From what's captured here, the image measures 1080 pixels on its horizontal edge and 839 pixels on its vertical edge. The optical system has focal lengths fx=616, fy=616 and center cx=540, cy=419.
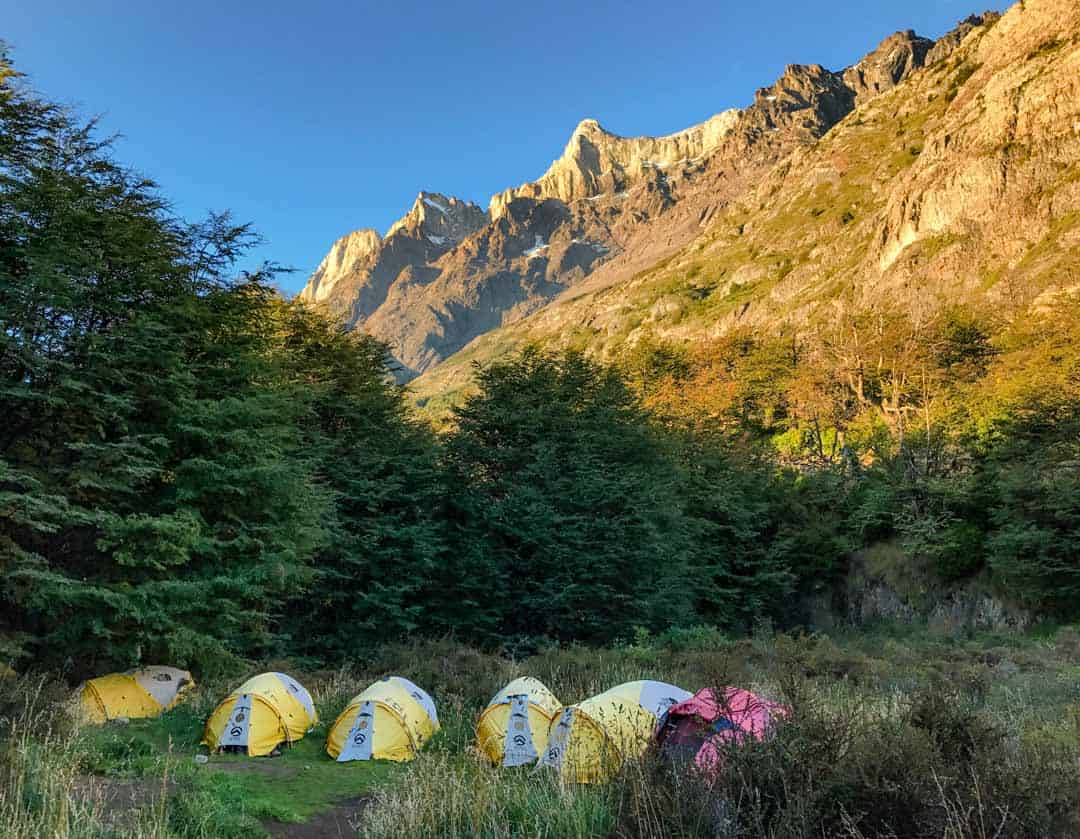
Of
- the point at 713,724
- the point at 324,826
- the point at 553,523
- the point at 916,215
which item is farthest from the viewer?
the point at 916,215

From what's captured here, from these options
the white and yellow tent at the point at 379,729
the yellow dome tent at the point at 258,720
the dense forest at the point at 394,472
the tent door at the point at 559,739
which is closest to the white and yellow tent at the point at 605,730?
the tent door at the point at 559,739

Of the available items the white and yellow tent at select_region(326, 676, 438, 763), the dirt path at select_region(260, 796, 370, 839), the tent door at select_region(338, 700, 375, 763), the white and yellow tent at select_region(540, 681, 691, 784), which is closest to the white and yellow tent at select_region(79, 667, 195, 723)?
the white and yellow tent at select_region(326, 676, 438, 763)

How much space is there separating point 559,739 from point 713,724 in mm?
2539

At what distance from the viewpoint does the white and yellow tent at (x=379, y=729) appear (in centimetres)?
934

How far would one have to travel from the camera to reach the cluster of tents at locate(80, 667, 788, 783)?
6.29 m

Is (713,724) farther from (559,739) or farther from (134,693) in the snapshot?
(134,693)

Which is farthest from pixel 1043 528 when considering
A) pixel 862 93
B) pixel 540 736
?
pixel 862 93

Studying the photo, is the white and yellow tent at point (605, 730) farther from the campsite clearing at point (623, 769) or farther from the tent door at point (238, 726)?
the tent door at point (238, 726)

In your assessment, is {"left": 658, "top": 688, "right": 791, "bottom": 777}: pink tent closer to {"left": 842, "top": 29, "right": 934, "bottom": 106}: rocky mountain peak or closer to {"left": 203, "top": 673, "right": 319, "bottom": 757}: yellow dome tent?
{"left": 203, "top": 673, "right": 319, "bottom": 757}: yellow dome tent

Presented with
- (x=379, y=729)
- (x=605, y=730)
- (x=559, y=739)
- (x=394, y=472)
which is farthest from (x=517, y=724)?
(x=394, y=472)

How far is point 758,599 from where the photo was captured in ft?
81.1

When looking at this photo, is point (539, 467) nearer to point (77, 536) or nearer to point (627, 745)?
point (77, 536)

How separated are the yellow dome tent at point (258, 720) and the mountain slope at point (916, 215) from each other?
36372mm

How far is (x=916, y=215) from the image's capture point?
52.3 metres
